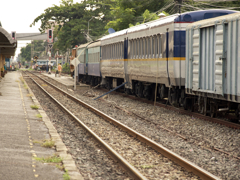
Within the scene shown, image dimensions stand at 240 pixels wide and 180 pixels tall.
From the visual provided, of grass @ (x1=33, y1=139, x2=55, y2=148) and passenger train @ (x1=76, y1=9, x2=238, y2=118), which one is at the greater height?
passenger train @ (x1=76, y1=9, x2=238, y2=118)

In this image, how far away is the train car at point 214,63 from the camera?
927 centimetres

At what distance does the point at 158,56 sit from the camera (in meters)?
14.0

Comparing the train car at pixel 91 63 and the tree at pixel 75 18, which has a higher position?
the tree at pixel 75 18

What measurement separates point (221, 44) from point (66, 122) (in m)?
5.45

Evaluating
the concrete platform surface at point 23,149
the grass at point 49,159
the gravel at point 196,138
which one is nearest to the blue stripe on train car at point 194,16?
the gravel at point 196,138

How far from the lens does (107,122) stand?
11.9 metres

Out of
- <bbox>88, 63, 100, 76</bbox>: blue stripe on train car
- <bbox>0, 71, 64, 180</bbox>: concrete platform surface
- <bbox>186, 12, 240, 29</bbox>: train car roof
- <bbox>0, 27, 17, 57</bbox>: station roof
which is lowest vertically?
<bbox>0, 71, 64, 180</bbox>: concrete platform surface

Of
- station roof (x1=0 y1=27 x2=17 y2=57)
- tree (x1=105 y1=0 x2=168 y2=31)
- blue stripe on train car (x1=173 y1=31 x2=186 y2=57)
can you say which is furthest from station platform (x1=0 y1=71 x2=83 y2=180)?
tree (x1=105 y1=0 x2=168 y2=31)

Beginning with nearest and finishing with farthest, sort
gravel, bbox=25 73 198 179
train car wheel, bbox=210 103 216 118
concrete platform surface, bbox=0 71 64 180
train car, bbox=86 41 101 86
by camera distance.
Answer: concrete platform surface, bbox=0 71 64 180
gravel, bbox=25 73 198 179
train car wheel, bbox=210 103 216 118
train car, bbox=86 41 101 86

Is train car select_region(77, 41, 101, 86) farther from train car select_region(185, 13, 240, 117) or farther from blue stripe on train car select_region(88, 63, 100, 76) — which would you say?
train car select_region(185, 13, 240, 117)

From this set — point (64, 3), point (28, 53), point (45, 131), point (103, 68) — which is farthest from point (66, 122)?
point (28, 53)

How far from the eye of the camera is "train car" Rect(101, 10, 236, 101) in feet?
40.7

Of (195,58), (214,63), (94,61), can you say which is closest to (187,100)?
(195,58)

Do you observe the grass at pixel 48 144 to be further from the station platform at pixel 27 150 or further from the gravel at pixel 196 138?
the gravel at pixel 196 138
